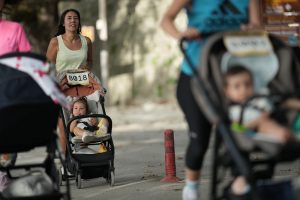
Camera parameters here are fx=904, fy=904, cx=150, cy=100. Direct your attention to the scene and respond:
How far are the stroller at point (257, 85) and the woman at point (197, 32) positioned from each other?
18 centimetres

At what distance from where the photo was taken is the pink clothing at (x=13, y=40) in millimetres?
7602

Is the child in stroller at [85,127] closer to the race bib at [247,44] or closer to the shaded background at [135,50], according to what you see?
the race bib at [247,44]

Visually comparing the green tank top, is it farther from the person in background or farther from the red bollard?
the person in background

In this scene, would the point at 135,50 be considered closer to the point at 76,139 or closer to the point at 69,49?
the point at 69,49

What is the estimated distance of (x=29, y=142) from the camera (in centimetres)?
651

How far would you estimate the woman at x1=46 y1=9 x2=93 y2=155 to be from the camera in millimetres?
9508

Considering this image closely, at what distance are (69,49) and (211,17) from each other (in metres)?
3.43

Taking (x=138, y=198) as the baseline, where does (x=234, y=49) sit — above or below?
above

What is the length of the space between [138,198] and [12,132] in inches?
77.4

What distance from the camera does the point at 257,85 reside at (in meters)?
5.96

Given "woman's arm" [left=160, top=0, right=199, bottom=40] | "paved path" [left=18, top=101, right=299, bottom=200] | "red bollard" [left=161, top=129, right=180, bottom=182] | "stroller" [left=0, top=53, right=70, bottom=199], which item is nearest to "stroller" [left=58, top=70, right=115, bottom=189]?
"paved path" [left=18, top=101, right=299, bottom=200]

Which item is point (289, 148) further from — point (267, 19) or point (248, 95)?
point (267, 19)

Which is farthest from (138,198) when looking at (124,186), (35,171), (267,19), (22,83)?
(267,19)

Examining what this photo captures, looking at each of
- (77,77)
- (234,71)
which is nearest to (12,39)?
(77,77)
